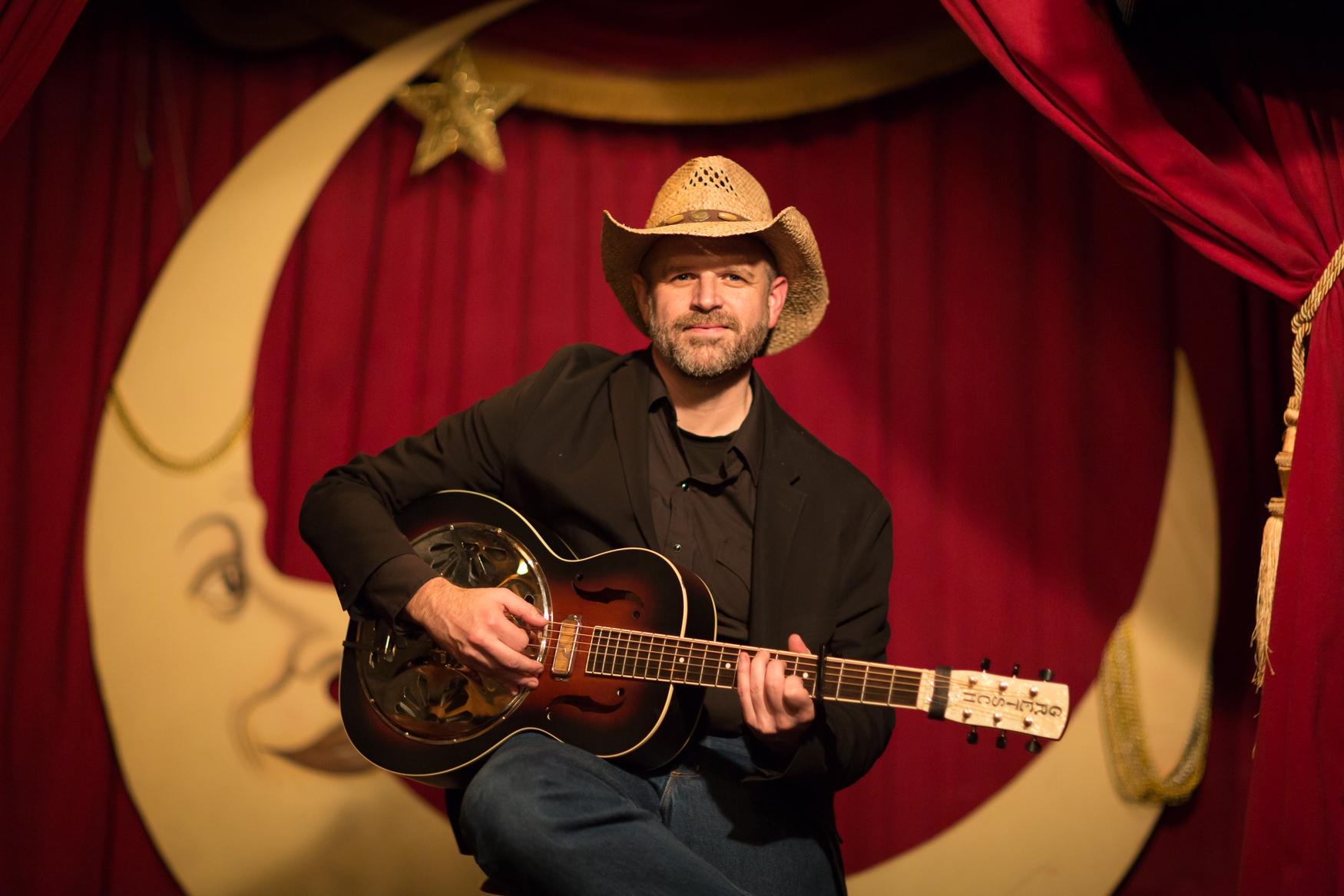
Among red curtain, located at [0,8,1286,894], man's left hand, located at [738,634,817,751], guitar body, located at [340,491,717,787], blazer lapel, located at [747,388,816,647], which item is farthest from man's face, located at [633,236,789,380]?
red curtain, located at [0,8,1286,894]

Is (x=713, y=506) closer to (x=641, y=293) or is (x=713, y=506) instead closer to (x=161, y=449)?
(x=641, y=293)

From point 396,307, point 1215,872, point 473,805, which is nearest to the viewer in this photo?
point 473,805

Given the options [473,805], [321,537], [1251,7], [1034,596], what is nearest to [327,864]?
[321,537]

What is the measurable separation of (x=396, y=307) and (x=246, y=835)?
1.68m

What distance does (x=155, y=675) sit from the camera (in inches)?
132

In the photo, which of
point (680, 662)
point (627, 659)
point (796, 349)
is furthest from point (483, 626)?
point (796, 349)

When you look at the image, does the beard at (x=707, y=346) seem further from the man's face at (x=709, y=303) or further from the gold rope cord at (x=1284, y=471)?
the gold rope cord at (x=1284, y=471)

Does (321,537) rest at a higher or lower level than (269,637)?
higher

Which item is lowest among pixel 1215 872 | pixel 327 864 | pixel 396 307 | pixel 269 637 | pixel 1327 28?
pixel 327 864

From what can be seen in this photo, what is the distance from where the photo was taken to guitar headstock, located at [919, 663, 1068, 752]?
1801 millimetres

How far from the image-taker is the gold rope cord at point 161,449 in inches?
135

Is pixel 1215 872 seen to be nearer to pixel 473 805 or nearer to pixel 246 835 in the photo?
pixel 473 805

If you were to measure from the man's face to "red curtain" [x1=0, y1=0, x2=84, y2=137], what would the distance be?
4.62ft

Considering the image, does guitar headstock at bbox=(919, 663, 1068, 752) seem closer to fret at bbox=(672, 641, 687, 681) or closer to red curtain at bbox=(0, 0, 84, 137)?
fret at bbox=(672, 641, 687, 681)
